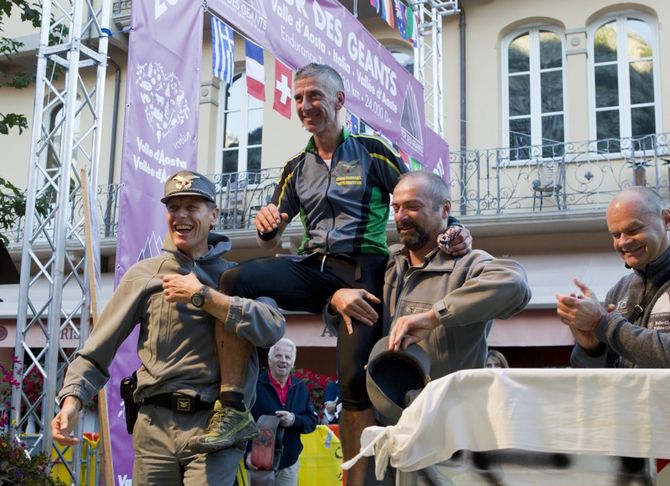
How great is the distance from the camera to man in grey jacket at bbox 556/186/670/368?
3092 mm

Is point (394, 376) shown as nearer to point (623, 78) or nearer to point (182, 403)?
point (182, 403)

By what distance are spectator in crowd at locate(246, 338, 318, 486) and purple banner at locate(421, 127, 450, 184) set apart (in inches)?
175

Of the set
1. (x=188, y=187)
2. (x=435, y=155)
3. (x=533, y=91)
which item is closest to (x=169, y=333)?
(x=188, y=187)

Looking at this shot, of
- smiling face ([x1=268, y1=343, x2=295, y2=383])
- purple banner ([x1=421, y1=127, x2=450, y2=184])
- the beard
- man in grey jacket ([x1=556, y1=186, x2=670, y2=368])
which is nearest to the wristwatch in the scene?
the beard

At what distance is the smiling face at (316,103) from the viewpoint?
382 cm

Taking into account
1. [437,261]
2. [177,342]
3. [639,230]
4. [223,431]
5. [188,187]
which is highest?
[188,187]

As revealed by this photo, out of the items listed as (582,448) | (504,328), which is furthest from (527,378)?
(504,328)

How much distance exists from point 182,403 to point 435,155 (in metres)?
8.56

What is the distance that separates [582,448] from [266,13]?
6.19m

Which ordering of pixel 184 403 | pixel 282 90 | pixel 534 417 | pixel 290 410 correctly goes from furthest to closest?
1. pixel 282 90
2. pixel 290 410
3. pixel 184 403
4. pixel 534 417

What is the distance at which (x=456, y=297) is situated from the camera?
3.08 m

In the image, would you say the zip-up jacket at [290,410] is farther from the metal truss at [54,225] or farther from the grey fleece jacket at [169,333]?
the grey fleece jacket at [169,333]

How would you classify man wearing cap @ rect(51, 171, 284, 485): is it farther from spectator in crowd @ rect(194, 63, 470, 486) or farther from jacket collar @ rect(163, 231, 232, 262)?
spectator in crowd @ rect(194, 63, 470, 486)

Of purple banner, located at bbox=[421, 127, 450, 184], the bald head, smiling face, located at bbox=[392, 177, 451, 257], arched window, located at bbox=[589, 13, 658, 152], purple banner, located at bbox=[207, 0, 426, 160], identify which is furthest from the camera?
arched window, located at bbox=[589, 13, 658, 152]
